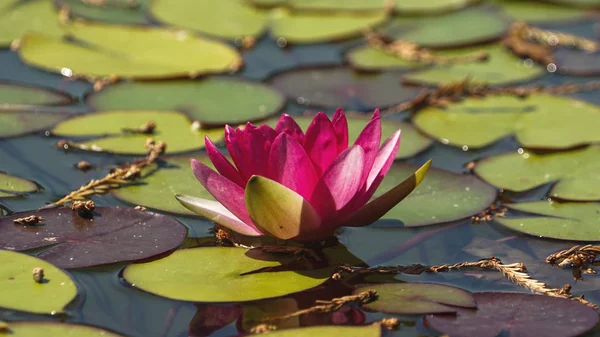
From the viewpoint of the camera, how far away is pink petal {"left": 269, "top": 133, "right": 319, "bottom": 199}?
208cm

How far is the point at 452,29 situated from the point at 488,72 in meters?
0.52

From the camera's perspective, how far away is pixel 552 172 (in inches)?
112

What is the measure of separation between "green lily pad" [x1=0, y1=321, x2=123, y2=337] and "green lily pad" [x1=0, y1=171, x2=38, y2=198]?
77 centimetres

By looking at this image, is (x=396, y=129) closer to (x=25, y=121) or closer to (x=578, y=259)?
(x=578, y=259)

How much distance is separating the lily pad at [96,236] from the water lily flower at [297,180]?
0.54 ft

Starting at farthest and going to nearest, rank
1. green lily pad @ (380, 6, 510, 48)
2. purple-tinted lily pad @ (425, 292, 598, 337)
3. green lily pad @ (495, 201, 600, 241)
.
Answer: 1. green lily pad @ (380, 6, 510, 48)
2. green lily pad @ (495, 201, 600, 241)
3. purple-tinted lily pad @ (425, 292, 598, 337)

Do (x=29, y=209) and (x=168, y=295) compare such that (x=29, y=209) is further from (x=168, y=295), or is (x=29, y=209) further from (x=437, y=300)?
(x=437, y=300)

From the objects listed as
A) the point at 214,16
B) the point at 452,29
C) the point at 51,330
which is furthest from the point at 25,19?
the point at 51,330

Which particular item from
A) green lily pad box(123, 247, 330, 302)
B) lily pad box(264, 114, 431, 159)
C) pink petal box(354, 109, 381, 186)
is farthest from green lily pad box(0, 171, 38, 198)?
Answer: pink petal box(354, 109, 381, 186)

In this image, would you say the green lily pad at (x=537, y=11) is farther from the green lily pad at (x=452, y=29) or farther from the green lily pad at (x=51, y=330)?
the green lily pad at (x=51, y=330)

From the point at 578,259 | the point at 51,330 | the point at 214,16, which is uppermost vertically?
the point at 214,16

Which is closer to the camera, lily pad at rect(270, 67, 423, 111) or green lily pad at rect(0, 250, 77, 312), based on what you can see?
green lily pad at rect(0, 250, 77, 312)

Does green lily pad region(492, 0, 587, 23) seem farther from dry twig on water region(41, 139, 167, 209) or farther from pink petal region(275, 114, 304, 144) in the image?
pink petal region(275, 114, 304, 144)

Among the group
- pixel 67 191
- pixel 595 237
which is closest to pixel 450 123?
pixel 595 237
